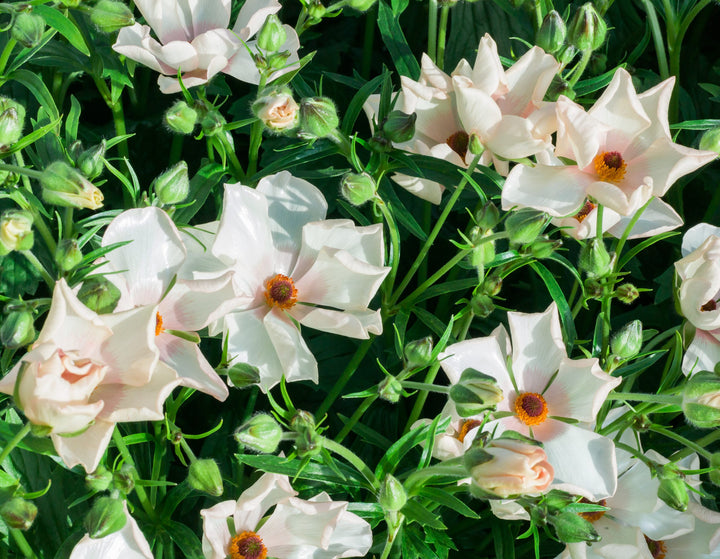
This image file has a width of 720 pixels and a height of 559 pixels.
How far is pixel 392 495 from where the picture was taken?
0.84 m

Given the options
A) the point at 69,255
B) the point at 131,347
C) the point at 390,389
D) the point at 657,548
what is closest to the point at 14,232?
the point at 69,255

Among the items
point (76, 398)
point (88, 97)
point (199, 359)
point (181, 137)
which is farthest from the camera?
point (88, 97)

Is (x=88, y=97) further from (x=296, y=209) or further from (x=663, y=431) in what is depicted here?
(x=663, y=431)

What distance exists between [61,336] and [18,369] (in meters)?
0.04

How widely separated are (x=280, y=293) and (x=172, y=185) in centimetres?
18

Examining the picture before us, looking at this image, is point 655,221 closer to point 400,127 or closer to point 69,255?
point 400,127

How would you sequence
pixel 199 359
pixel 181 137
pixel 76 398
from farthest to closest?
pixel 181 137 → pixel 199 359 → pixel 76 398

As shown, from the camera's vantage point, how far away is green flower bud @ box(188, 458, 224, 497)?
846 mm

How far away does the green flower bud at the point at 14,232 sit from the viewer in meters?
0.78

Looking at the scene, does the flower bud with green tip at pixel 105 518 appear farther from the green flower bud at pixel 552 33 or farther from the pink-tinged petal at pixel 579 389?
the green flower bud at pixel 552 33

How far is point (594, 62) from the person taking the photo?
1.22m

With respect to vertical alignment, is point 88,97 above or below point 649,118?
below

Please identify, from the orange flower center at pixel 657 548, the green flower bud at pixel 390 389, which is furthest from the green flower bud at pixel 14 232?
the orange flower center at pixel 657 548

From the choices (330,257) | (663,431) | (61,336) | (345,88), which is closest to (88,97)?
(345,88)
